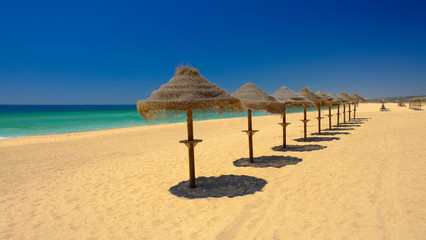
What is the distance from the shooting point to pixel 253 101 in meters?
6.45

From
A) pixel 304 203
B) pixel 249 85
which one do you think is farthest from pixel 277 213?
pixel 249 85

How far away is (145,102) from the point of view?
14.4ft

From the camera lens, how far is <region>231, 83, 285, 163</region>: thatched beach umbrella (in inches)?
253

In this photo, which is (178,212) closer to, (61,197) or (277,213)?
(277,213)

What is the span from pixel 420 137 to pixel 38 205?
41.6 ft

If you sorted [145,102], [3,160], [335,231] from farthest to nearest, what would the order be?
1. [3,160]
2. [145,102]
3. [335,231]

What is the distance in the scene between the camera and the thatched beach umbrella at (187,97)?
4.21m

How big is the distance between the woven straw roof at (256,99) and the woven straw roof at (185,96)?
1523mm

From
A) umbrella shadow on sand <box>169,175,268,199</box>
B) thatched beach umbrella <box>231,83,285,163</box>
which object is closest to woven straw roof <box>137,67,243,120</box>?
thatched beach umbrella <box>231,83,285,163</box>

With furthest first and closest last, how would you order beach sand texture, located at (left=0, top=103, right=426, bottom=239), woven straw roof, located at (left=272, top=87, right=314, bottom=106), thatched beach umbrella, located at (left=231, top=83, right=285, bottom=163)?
woven straw roof, located at (left=272, top=87, right=314, bottom=106) → thatched beach umbrella, located at (left=231, top=83, right=285, bottom=163) → beach sand texture, located at (left=0, top=103, right=426, bottom=239)

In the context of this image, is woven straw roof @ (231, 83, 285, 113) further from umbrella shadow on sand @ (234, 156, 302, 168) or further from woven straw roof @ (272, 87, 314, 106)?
woven straw roof @ (272, 87, 314, 106)

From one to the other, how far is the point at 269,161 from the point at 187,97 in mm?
3801

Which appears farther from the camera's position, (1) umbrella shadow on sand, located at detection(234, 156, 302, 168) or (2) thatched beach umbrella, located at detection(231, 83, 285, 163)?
(1) umbrella shadow on sand, located at detection(234, 156, 302, 168)

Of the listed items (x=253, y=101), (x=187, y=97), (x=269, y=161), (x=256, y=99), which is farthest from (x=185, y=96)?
(x=269, y=161)
